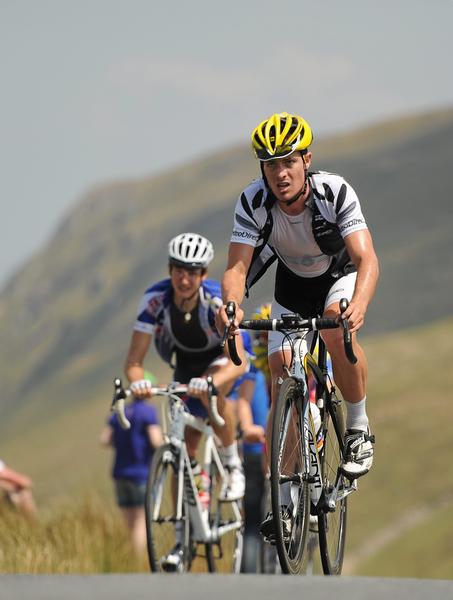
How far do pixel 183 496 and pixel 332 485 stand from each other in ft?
8.20

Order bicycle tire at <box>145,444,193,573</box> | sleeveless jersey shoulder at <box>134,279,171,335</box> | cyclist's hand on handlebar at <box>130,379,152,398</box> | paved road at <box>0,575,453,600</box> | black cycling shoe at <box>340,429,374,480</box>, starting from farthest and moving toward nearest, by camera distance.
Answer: sleeveless jersey shoulder at <box>134,279,171,335</box>, cyclist's hand on handlebar at <box>130,379,152,398</box>, bicycle tire at <box>145,444,193,573</box>, black cycling shoe at <box>340,429,374,480</box>, paved road at <box>0,575,453,600</box>

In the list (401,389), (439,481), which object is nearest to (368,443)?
(439,481)

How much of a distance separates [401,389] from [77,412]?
3340 inches

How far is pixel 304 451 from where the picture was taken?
7.28 metres

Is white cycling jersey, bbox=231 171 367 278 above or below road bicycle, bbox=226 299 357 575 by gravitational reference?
above

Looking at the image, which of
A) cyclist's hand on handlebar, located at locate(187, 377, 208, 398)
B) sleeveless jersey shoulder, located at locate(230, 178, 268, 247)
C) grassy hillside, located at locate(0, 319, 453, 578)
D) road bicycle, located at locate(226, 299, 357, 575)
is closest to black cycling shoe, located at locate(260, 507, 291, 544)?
road bicycle, located at locate(226, 299, 357, 575)

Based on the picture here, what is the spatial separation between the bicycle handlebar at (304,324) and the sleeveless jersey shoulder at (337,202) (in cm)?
61

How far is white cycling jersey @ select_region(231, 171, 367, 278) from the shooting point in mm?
7375

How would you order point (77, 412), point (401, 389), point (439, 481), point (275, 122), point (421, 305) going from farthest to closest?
point (77, 412) → point (421, 305) → point (401, 389) → point (439, 481) → point (275, 122)

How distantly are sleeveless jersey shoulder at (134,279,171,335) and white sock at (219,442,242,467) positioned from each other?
1.48 m

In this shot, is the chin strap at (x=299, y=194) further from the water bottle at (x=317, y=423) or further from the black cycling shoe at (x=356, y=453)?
the black cycling shoe at (x=356, y=453)

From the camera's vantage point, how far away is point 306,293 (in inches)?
313

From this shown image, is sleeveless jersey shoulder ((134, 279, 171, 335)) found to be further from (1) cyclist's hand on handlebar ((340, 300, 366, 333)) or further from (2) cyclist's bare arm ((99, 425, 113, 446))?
(2) cyclist's bare arm ((99, 425, 113, 446))

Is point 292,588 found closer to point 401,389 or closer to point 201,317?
point 201,317
